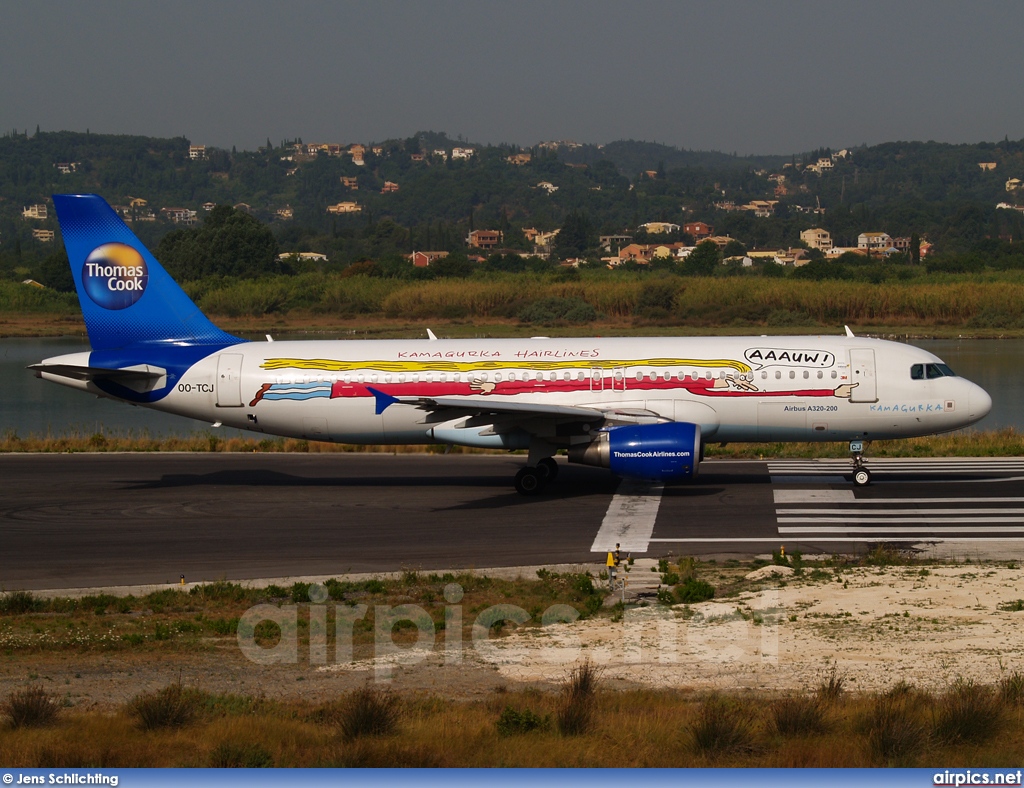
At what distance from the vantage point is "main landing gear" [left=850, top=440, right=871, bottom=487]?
95.6 ft

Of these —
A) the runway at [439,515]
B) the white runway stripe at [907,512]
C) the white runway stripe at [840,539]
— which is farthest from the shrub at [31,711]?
the white runway stripe at [907,512]

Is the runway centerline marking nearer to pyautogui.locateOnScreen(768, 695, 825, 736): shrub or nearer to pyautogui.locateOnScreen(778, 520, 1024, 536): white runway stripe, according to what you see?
pyautogui.locateOnScreen(778, 520, 1024, 536): white runway stripe

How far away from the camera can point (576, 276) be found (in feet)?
381

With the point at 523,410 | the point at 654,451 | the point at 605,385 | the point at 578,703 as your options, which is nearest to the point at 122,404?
the point at 605,385

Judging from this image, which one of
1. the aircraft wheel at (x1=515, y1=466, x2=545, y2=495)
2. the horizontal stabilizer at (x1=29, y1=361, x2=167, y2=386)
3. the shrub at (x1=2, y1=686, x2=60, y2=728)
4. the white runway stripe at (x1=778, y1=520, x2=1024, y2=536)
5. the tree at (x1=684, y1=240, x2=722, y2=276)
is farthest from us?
the tree at (x1=684, y1=240, x2=722, y2=276)

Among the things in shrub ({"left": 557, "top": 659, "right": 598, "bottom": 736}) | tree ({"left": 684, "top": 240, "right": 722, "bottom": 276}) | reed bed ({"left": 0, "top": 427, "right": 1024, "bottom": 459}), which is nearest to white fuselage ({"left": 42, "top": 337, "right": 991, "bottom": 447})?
reed bed ({"left": 0, "top": 427, "right": 1024, "bottom": 459})

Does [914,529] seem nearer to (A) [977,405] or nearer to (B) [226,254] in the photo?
(A) [977,405]

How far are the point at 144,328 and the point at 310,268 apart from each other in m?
108

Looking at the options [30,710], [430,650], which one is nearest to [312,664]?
[430,650]

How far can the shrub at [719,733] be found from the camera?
10.9m

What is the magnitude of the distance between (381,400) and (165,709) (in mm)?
17216

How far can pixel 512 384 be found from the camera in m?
29.8

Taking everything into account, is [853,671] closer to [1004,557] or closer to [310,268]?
[1004,557]

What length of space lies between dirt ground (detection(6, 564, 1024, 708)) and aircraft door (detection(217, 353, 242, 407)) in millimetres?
14728
